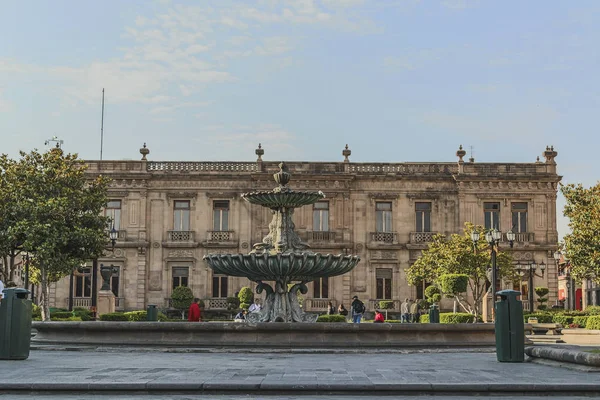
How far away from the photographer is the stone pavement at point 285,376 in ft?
34.4

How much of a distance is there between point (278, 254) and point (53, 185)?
1806 centimetres

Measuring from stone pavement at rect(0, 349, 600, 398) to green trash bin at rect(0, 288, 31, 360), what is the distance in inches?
15.3

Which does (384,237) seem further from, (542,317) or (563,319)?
(563,319)

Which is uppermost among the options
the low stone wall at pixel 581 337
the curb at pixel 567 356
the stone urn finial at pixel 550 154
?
the stone urn finial at pixel 550 154

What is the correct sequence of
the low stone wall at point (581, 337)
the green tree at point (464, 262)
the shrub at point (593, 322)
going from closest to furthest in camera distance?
the low stone wall at point (581, 337), the shrub at point (593, 322), the green tree at point (464, 262)

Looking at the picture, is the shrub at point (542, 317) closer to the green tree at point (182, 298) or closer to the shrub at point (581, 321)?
the shrub at point (581, 321)

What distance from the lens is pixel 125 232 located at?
45.1 meters

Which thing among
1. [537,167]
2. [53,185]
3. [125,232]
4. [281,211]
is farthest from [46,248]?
[537,167]

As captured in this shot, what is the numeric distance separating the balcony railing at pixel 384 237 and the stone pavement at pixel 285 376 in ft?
97.7

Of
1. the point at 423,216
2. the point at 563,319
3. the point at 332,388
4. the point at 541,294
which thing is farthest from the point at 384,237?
the point at 332,388

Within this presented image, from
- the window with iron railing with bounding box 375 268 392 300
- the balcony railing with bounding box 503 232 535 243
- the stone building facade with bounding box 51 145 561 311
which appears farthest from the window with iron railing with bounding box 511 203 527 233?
the window with iron railing with bounding box 375 268 392 300

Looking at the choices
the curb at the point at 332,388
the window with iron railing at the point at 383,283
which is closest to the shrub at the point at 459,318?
the window with iron railing at the point at 383,283

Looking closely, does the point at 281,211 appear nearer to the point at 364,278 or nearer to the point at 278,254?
the point at 278,254

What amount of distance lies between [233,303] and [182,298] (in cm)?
257
